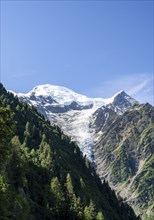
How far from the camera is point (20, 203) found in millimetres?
75875

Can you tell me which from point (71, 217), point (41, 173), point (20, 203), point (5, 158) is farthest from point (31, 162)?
point (5, 158)

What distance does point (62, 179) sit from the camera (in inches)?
6211

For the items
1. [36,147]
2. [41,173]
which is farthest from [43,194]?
[36,147]

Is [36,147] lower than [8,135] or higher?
higher

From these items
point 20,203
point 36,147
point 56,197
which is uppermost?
point 36,147

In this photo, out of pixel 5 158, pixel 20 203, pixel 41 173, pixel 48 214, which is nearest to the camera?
pixel 5 158

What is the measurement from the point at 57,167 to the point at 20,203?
88419 mm

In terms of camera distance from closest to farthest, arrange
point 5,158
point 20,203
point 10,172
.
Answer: point 5,158
point 20,203
point 10,172

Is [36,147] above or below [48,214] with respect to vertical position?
above

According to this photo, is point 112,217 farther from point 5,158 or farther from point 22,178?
point 5,158

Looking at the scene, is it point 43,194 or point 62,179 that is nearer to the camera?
point 43,194

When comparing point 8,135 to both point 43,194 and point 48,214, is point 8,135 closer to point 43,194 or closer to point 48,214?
point 48,214

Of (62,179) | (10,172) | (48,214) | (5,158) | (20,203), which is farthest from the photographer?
(62,179)

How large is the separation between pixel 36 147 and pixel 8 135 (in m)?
156
